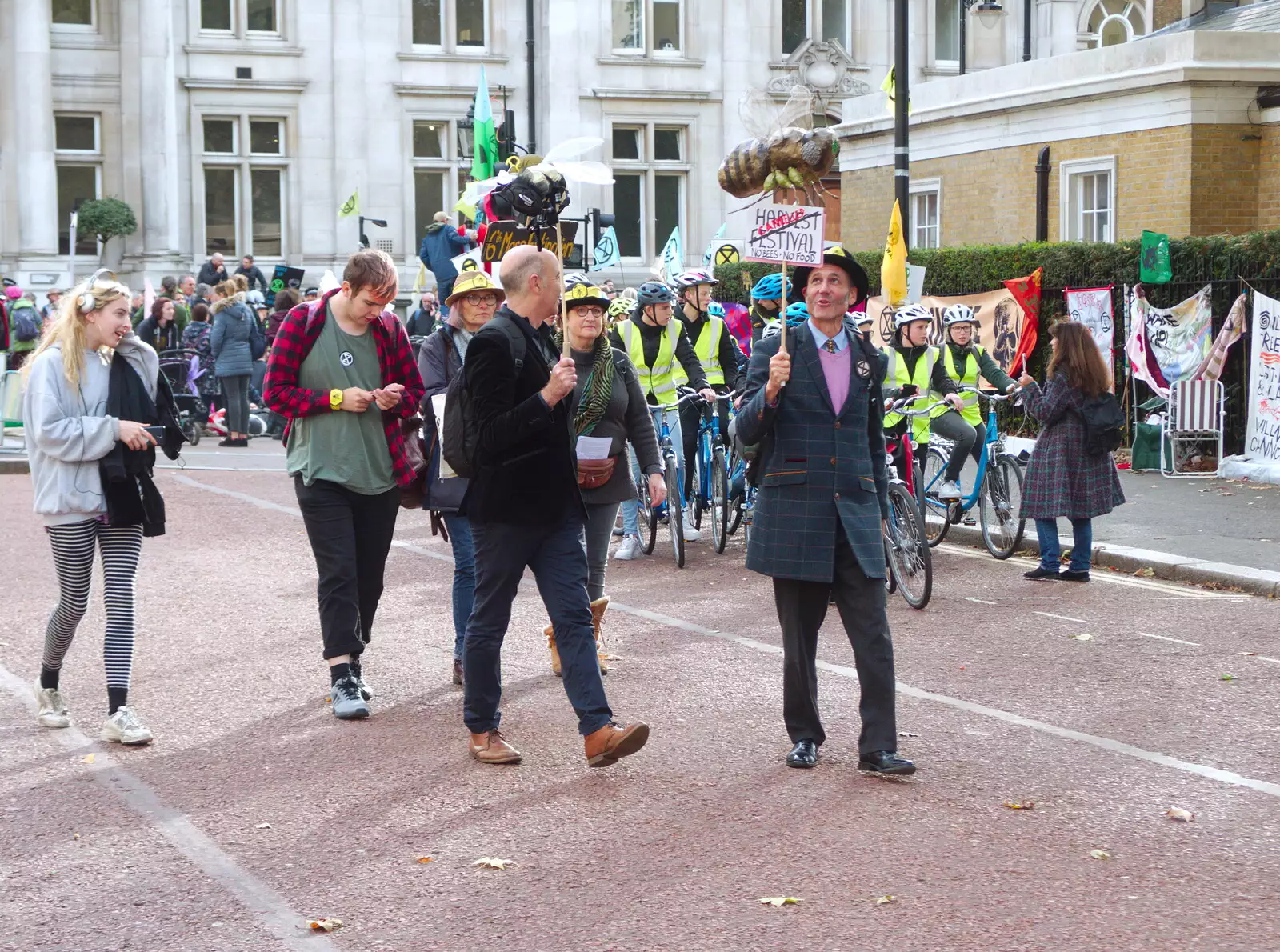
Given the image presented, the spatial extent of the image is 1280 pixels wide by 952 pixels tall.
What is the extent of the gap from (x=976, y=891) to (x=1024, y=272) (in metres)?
16.1

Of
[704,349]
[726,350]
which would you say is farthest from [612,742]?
[726,350]

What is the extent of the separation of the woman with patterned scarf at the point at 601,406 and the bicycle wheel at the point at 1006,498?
4.69m

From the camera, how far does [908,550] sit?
33.6 feet

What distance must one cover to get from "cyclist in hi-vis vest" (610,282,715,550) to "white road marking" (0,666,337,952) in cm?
608

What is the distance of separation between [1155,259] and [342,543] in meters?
12.6

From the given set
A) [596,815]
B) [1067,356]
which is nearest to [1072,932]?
[596,815]

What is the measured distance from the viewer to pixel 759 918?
4.80 m

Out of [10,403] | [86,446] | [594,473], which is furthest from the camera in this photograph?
[10,403]

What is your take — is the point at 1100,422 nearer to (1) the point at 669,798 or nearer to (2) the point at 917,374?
(2) the point at 917,374

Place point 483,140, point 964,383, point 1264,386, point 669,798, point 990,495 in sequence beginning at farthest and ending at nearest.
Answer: point 483,140 < point 1264,386 < point 964,383 < point 990,495 < point 669,798

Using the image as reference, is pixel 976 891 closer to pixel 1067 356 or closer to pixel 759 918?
pixel 759 918

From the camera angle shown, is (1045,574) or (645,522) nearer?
(1045,574)

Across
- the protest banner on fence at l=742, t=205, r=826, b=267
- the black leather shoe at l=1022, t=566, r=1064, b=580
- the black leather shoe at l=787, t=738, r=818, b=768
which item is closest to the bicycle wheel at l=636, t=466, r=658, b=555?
the black leather shoe at l=1022, t=566, r=1064, b=580

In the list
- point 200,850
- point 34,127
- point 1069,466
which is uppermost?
point 34,127
